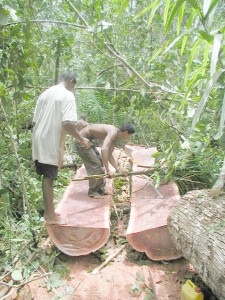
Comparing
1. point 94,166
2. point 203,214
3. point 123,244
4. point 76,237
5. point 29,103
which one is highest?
point 29,103

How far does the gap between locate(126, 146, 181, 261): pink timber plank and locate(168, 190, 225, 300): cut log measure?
0.25 metres

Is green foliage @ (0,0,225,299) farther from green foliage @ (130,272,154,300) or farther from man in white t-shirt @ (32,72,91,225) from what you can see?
man in white t-shirt @ (32,72,91,225)

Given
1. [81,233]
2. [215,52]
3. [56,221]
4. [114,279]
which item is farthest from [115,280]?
[215,52]

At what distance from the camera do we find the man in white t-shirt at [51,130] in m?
3.24

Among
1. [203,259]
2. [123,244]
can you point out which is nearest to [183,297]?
[203,259]

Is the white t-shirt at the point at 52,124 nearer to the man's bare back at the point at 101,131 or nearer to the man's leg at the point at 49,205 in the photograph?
the man's leg at the point at 49,205

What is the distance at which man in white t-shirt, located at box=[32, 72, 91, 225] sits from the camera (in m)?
→ 3.24

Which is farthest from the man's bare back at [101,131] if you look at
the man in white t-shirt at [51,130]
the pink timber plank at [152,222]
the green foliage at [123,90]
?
the man in white t-shirt at [51,130]

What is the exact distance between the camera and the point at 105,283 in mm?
2916

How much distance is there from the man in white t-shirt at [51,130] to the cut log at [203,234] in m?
1.29

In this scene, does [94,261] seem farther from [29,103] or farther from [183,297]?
[29,103]

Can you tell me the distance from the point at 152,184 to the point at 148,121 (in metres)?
4.63

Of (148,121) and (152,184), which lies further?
(148,121)

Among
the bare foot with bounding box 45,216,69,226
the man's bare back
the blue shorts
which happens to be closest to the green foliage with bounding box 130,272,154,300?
the bare foot with bounding box 45,216,69,226
